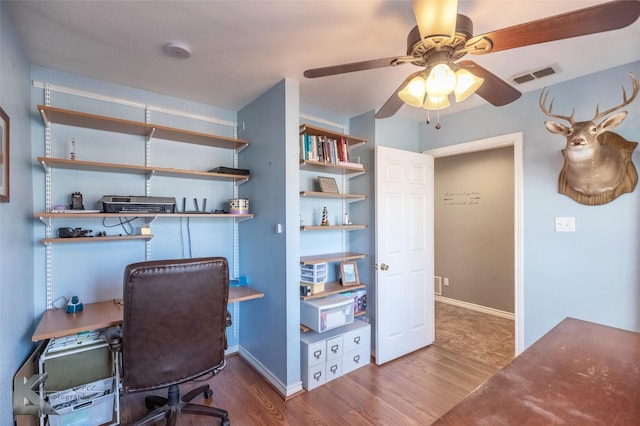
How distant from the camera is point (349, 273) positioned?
9.06 ft

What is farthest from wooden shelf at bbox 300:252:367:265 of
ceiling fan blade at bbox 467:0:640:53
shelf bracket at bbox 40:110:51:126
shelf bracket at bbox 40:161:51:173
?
shelf bracket at bbox 40:110:51:126

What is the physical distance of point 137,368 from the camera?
5.17ft

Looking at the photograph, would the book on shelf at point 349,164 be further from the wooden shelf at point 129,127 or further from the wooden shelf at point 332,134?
the wooden shelf at point 129,127

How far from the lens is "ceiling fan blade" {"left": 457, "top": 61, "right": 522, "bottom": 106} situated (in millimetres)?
1291

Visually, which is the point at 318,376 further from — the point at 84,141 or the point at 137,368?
the point at 84,141

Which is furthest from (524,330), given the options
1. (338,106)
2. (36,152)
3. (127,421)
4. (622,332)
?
(36,152)

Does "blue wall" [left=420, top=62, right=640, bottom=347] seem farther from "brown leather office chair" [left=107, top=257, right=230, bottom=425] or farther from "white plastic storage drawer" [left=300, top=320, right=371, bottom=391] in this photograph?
"brown leather office chair" [left=107, top=257, right=230, bottom=425]

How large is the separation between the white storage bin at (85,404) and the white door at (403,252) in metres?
2.01

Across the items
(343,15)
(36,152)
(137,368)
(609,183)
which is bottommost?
(137,368)

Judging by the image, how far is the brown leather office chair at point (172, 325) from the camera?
1543mm

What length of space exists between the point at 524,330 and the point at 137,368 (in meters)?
2.81

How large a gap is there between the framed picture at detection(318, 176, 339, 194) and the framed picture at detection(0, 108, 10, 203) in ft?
6.64

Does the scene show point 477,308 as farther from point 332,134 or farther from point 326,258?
point 332,134

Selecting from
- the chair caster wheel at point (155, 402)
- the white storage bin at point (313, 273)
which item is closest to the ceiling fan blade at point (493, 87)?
the white storage bin at point (313, 273)
